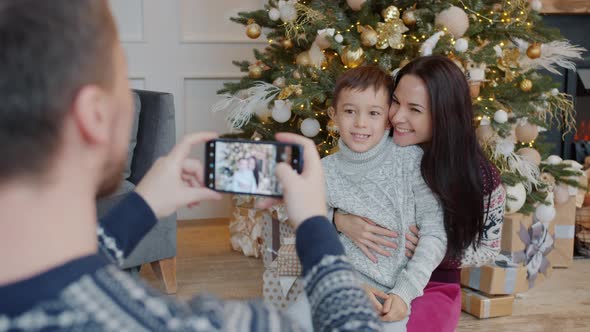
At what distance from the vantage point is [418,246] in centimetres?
164

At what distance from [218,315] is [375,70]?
1.30 metres

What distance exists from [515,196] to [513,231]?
0.17m

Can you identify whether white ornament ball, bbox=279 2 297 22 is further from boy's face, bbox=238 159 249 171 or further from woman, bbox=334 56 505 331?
boy's face, bbox=238 159 249 171

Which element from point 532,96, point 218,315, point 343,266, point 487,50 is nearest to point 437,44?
point 487,50

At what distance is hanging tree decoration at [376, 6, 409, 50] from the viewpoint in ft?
7.74

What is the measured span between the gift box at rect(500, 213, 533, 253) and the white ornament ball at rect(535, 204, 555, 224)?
5 centimetres

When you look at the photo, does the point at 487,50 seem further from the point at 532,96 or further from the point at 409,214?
the point at 409,214

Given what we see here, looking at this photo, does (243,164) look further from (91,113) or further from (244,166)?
(91,113)

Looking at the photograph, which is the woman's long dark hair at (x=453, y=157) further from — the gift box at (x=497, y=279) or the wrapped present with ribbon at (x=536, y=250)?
the wrapped present with ribbon at (x=536, y=250)

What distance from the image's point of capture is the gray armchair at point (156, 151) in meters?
2.54

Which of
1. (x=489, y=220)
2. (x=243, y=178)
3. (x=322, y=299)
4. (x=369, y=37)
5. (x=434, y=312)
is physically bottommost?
(x=434, y=312)

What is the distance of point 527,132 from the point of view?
8.42 feet

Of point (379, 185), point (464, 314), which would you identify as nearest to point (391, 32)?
point (379, 185)

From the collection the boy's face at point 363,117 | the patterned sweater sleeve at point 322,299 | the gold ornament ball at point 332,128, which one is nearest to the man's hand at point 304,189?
the patterned sweater sleeve at point 322,299
